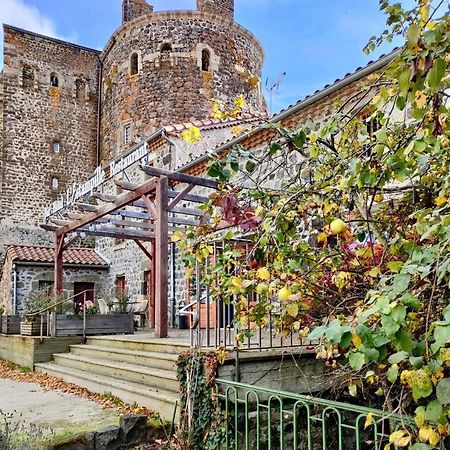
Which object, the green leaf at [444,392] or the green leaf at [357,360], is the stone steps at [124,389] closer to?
the green leaf at [357,360]

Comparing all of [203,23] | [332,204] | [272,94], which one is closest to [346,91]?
[272,94]

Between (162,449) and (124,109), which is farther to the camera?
(124,109)

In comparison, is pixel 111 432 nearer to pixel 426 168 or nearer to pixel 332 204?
pixel 332 204

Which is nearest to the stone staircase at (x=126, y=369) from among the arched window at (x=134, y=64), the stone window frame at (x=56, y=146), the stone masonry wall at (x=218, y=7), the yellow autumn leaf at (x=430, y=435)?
the yellow autumn leaf at (x=430, y=435)

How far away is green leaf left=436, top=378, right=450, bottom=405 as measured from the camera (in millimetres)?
1842

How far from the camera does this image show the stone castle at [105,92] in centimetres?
2048

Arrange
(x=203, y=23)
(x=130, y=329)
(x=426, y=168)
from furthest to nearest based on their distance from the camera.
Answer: (x=203, y=23)
(x=130, y=329)
(x=426, y=168)

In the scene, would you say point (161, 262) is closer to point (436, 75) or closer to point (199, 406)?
point (199, 406)

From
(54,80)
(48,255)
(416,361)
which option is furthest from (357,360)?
(54,80)

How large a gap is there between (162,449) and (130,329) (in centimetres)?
598

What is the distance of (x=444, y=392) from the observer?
1.86m

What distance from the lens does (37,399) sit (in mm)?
6750

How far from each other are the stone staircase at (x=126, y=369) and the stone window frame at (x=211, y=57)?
47.5 ft

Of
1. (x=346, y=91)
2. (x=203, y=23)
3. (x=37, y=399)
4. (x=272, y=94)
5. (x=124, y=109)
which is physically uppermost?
(x=203, y=23)
